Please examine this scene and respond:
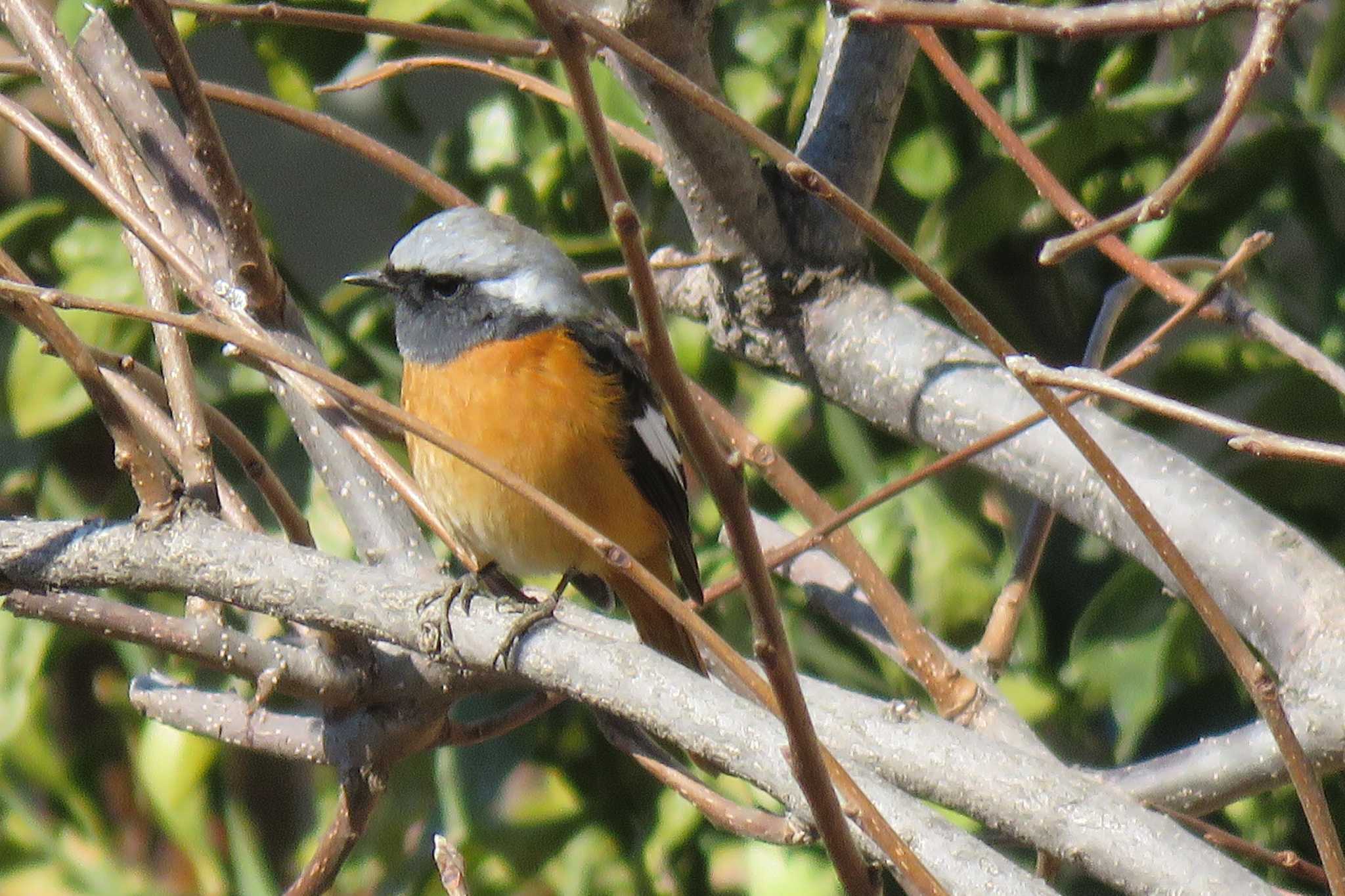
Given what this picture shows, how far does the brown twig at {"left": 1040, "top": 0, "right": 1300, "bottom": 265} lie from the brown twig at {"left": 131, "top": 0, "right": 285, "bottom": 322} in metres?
0.97

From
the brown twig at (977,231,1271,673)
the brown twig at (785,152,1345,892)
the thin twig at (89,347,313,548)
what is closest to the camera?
the brown twig at (785,152,1345,892)

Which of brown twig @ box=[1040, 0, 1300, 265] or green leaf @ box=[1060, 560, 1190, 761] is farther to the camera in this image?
green leaf @ box=[1060, 560, 1190, 761]

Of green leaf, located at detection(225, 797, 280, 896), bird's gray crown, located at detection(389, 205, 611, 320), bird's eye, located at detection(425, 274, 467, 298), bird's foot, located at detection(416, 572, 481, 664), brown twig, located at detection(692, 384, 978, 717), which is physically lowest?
green leaf, located at detection(225, 797, 280, 896)

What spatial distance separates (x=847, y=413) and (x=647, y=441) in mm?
417

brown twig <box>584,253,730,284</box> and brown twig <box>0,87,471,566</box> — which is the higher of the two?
brown twig <box>584,253,730,284</box>

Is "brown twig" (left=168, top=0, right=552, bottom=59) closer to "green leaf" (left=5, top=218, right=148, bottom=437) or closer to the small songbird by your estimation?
the small songbird

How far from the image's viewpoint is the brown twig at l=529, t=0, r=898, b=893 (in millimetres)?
978

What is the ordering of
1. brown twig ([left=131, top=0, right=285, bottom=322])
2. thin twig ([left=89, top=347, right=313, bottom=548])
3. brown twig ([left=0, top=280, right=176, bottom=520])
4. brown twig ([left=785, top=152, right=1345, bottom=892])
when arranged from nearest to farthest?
brown twig ([left=785, top=152, right=1345, bottom=892]) → brown twig ([left=131, top=0, right=285, bottom=322]) → brown twig ([left=0, top=280, right=176, bottom=520]) → thin twig ([left=89, top=347, right=313, bottom=548])

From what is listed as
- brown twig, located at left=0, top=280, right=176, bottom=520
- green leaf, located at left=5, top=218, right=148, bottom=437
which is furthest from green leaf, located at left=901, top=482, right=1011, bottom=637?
green leaf, located at left=5, top=218, right=148, bottom=437

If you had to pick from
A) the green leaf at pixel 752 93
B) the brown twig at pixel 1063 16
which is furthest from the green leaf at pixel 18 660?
the brown twig at pixel 1063 16

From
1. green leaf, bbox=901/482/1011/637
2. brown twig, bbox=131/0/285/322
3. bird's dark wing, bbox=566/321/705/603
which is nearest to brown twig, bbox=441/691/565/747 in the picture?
bird's dark wing, bbox=566/321/705/603

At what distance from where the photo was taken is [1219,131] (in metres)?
1.28

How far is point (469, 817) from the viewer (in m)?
A: 3.18

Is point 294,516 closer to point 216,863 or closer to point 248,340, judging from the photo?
point 248,340
